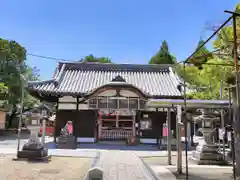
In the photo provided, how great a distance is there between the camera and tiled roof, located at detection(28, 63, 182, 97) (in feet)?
55.7

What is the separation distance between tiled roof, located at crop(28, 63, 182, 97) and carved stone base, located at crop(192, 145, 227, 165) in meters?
7.04

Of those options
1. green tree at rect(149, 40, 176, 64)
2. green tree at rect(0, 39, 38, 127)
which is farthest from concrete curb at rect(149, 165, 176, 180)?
green tree at rect(149, 40, 176, 64)

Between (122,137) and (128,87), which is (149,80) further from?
(122,137)

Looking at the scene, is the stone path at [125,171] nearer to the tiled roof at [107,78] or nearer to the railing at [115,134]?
the tiled roof at [107,78]

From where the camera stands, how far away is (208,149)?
951cm

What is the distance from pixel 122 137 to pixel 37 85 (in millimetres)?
7455

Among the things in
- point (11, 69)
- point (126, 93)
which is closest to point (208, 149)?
point (126, 93)

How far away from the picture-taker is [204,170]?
793cm

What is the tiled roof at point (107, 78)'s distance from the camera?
17.0m

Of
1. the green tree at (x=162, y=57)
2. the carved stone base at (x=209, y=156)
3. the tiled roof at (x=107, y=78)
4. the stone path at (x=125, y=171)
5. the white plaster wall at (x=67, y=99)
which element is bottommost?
the stone path at (x=125, y=171)

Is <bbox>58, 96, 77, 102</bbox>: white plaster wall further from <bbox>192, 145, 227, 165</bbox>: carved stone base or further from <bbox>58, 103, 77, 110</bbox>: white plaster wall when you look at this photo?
<bbox>192, 145, 227, 165</bbox>: carved stone base

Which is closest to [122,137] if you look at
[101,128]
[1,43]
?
[101,128]

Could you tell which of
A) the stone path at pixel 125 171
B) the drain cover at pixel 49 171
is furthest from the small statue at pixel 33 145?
the stone path at pixel 125 171

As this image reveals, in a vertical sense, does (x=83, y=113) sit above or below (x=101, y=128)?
above
